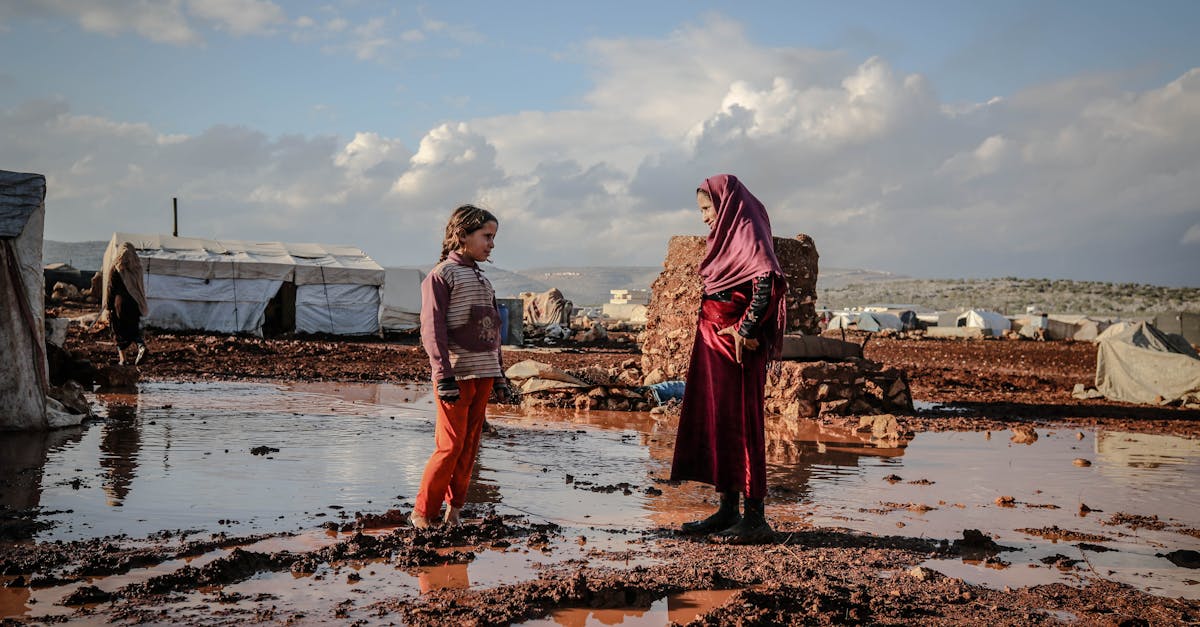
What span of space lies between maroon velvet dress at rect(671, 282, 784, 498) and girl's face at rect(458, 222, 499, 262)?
3.62 feet

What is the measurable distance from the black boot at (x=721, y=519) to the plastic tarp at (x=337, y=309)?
2304cm

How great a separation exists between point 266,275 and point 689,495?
73.0 feet

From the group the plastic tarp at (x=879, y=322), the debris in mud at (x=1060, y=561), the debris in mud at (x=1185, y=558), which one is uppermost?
the plastic tarp at (x=879, y=322)

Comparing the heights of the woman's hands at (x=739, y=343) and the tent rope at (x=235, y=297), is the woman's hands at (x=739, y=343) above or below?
below

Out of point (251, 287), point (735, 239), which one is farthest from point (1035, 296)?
point (735, 239)

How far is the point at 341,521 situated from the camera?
179 inches

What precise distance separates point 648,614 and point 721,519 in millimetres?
1377

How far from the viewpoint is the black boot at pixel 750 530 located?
4379 mm

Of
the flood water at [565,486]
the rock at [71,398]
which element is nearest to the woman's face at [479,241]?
the flood water at [565,486]

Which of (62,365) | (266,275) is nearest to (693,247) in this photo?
(62,365)

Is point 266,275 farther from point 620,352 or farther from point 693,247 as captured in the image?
point 693,247

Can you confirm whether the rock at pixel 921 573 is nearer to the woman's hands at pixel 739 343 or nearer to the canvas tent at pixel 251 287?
the woman's hands at pixel 739 343

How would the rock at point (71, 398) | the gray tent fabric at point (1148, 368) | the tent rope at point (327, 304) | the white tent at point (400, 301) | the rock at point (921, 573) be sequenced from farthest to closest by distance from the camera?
the white tent at point (400, 301) → the tent rope at point (327, 304) → the gray tent fabric at point (1148, 368) → the rock at point (71, 398) → the rock at point (921, 573)

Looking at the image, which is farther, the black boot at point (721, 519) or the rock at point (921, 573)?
the black boot at point (721, 519)
